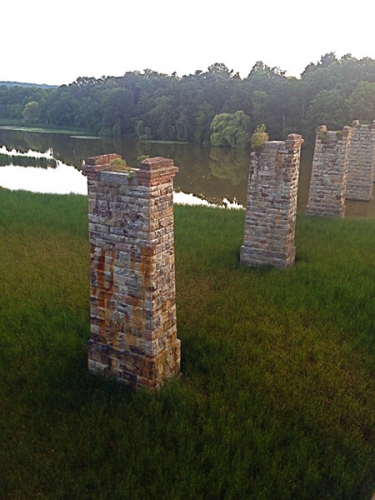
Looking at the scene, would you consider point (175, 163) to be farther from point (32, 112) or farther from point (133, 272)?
point (32, 112)

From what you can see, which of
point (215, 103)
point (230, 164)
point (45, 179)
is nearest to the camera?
point (45, 179)

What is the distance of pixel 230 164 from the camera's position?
140 ft

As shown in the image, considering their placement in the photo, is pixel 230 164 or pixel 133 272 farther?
pixel 230 164

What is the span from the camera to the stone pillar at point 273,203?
1056cm

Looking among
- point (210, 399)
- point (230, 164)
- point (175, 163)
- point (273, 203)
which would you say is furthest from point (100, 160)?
point (175, 163)

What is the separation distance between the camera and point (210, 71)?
266 feet

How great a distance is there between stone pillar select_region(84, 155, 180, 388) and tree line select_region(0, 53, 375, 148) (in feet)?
128

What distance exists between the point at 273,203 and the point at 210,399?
20.5 feet

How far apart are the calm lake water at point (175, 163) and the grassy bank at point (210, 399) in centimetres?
1160

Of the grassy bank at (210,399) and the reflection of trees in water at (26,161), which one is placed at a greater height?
the reflection of trees in water at (26,161)

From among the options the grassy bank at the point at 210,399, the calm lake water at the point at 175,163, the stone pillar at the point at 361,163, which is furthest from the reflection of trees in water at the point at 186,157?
the grassy bank at the point at 210,399

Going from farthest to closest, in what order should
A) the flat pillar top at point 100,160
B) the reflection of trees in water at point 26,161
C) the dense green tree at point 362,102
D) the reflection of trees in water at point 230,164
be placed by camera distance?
the reflection of trees in water at point 26,161 → the dense green tree at point 362,102 → the reflection of trees in water at point 230,164 → the flat pillar top at point 100,160

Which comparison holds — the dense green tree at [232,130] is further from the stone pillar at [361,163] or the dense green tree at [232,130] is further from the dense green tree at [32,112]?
the dense green tree at [32,112]

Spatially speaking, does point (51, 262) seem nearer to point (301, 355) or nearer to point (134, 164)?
point (301, 355)
